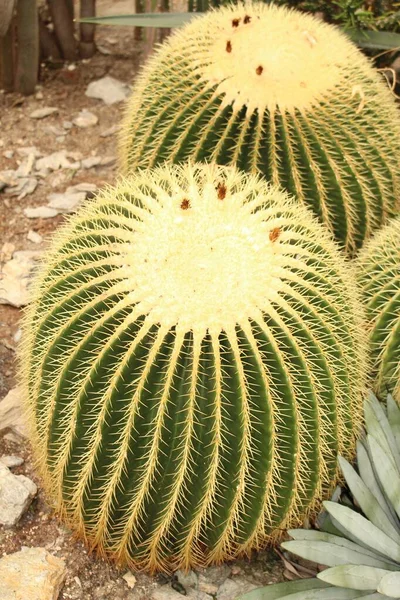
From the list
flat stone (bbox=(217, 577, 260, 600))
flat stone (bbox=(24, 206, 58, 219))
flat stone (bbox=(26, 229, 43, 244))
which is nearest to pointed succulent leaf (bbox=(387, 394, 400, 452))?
flat stone (bbox=(217, 577, 260, 600))

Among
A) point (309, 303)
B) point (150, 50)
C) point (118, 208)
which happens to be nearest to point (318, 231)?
point (309, 303)

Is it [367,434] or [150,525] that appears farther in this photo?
[367,434]

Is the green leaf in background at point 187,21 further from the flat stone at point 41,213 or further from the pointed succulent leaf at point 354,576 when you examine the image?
the pointed succulent leaf at point 354,576

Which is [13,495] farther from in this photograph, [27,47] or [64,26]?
[64,26]

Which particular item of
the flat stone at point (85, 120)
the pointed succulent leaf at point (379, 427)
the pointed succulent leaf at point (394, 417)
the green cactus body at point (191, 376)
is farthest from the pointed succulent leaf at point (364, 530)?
the flat stone at point (85, 120)

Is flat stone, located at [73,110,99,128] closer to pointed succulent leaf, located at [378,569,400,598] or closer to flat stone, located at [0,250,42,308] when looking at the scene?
flat stone, located at [0,250,42,308]

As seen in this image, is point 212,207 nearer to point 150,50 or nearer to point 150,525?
point 150,525
